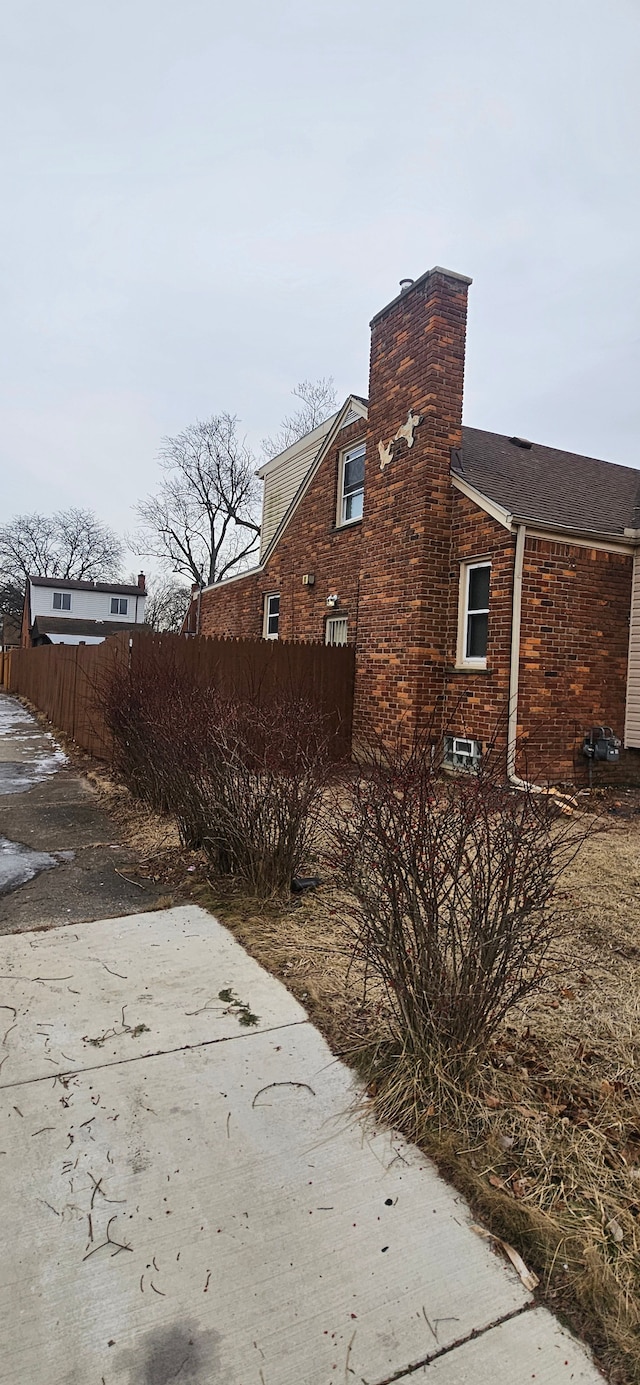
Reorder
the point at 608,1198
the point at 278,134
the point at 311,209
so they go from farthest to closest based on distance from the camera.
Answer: the point at 311,209
the point at 278,134
the point at 608,1198

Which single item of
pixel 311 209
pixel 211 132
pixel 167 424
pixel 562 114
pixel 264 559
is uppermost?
pixel 167 424

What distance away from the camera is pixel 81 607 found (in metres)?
40.5

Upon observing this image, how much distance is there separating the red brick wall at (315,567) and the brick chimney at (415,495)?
55.3 inches

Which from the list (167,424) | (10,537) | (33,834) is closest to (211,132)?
(33,834)

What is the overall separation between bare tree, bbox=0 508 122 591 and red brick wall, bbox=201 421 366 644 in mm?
42994

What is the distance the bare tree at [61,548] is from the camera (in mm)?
52031

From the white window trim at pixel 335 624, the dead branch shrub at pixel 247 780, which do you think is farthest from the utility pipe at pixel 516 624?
the white window trim at pixel 335 624

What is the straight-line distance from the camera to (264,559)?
14445 millimetres

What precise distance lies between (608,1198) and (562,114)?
10.7m

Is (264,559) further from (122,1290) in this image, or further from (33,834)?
(122,1290)

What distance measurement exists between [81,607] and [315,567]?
3190 centimetres

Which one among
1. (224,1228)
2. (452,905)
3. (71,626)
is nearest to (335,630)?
(452,905)

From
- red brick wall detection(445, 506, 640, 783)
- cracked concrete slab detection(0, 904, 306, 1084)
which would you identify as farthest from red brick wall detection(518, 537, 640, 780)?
cracked concrete slab detection(0, 904, 306, 1084)

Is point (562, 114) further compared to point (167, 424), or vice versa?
point (167, 424)
